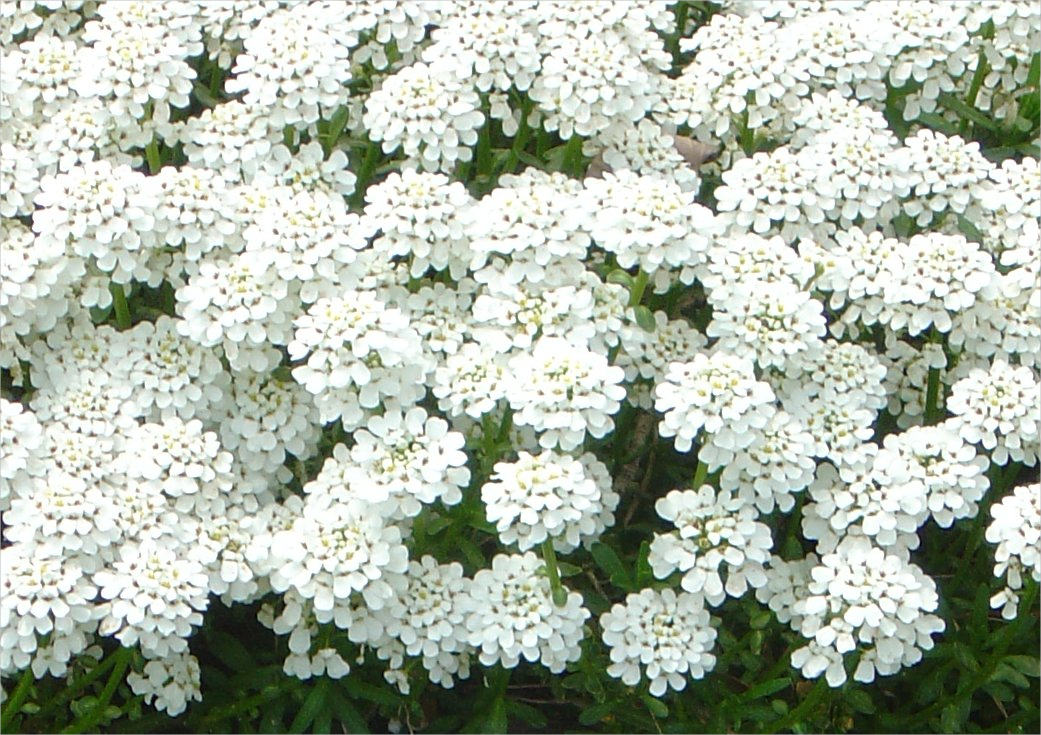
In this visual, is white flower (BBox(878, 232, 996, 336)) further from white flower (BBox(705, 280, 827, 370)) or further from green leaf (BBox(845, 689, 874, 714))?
green leaf (BBox(845, 689, 874, 714))

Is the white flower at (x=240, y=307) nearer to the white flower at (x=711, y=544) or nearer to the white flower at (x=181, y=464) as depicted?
the white flower at (x=181, y=464)

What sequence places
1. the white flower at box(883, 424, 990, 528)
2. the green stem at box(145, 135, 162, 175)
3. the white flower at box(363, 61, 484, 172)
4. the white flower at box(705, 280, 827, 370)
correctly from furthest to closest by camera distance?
the green stem at box(145, 135, 162, 175) < the white flower at box(363, 61, 484, 172) < the white flower at box(705, 280, 827, 370) < the white flower at box(883, 424, 990, 528)

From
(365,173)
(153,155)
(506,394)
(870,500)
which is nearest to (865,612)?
(870,500)

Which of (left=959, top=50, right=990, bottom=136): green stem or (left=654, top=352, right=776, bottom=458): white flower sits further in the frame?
(left=959, top=50, right=990, bottom=136): green stem

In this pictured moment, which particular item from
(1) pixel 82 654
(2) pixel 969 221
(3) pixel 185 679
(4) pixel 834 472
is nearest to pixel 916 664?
(4) pixel 834 472

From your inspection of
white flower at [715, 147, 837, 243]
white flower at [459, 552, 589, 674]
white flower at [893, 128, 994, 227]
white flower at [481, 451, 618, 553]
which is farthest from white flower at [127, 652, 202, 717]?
white flower at [893, 128, 994, 227]

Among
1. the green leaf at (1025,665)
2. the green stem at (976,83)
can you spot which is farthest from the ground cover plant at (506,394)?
the green stem at (976,83)

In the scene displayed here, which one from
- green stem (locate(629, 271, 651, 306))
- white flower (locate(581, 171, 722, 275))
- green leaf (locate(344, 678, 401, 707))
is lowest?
green leaf (locate(344, 678, 401, 707))

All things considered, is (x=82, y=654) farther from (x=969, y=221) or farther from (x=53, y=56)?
Answer: (x=969, y=221)

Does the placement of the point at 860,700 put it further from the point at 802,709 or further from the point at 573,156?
the point at 573,156
